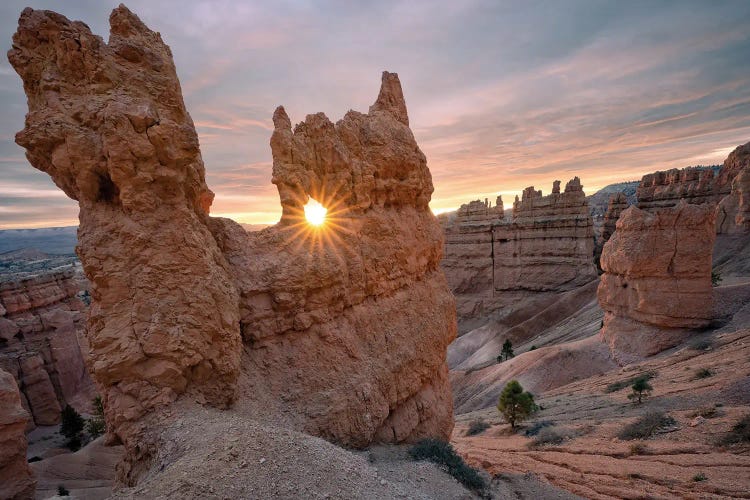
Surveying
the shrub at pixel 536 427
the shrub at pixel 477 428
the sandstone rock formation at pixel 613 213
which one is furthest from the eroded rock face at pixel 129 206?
the sandstone rock formation at pixel 613 213

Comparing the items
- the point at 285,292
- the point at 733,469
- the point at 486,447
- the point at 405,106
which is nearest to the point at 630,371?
the point at 486,447

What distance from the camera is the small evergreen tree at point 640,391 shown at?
16.5m

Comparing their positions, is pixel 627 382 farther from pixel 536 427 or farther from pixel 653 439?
pixel 653 439

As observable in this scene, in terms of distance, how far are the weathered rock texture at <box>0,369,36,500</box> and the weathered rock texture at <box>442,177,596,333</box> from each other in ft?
151

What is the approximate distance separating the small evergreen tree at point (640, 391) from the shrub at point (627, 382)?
2.07 m

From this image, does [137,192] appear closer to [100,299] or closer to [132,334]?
[100,299]

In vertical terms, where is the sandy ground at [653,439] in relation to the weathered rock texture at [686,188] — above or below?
below

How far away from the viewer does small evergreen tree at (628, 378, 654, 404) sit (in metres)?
16.5

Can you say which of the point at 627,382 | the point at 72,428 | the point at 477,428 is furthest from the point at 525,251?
the point at 72,428

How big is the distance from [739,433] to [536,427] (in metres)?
7.55

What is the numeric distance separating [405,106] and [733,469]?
15276 millimetres

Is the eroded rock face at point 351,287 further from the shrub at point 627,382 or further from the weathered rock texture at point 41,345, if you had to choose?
the weathered rock texture at point 41,345

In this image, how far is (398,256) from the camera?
12109 millimetres

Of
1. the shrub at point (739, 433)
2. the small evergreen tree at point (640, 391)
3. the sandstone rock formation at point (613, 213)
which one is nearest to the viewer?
the shrub at point (739, 433)
